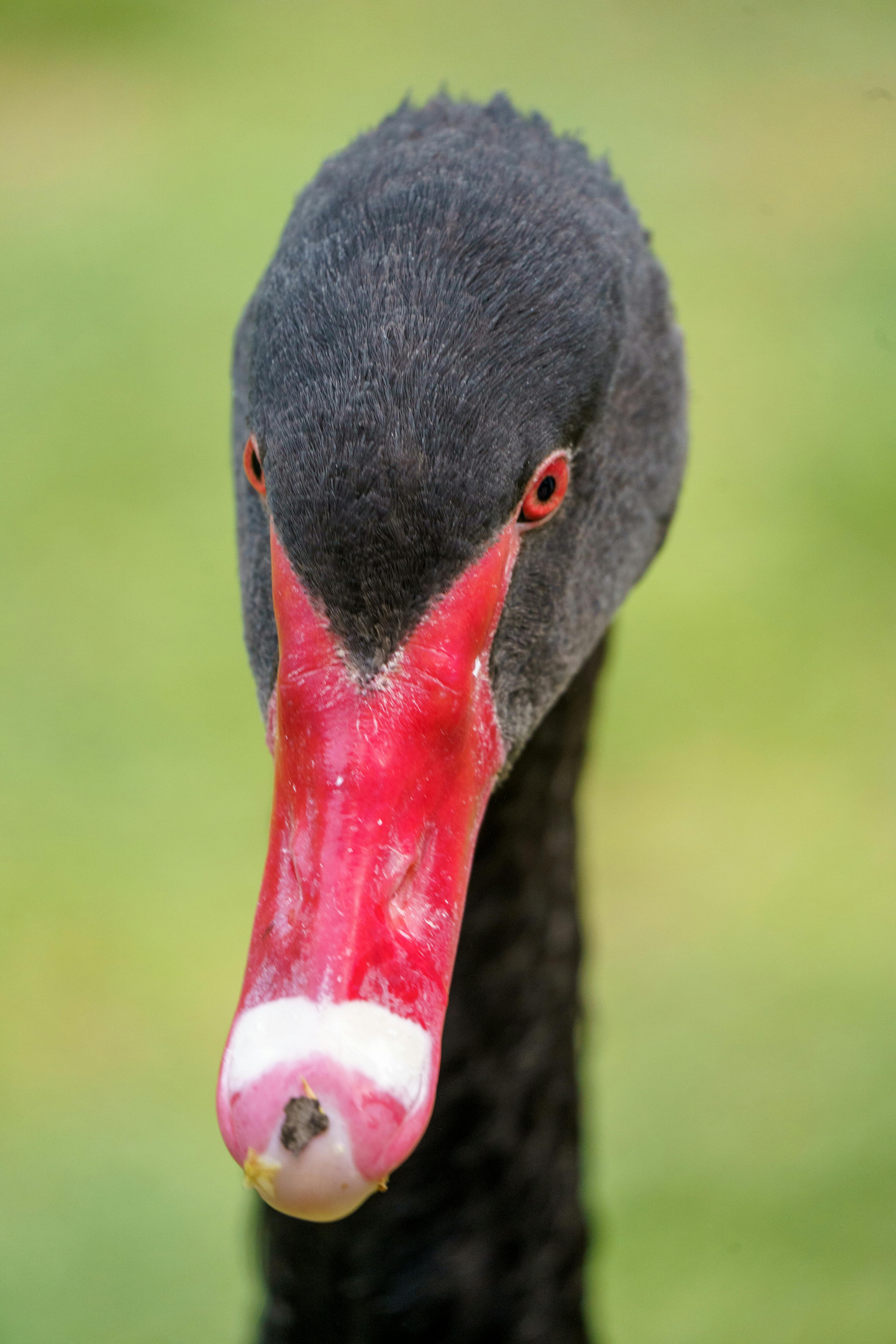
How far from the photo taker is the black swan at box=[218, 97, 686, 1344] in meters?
0.89

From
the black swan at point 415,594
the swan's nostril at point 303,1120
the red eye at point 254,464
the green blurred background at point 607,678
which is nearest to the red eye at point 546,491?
the black swan at point 415,594

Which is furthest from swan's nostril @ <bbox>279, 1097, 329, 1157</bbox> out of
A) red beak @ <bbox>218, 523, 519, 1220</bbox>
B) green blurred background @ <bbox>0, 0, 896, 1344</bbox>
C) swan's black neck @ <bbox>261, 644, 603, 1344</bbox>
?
green blurred background @ <bbox>0, 0, 896, 1344</bbox>

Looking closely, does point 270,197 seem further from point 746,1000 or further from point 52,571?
point 746,1000

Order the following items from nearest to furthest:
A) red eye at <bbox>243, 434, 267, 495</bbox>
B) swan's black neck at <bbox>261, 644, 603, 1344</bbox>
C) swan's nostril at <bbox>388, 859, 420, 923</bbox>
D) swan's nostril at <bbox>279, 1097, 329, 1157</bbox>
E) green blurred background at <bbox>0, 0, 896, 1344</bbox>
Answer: swan's nostril at <bbox>279, 1097, 329, 1157</bbox> → swan's nostril at <bbox>388, 859, 420, 923</bbox> → red eye at <bbox>243, 434, 267, 495</bbox> → swan's black neck at <bbox>261, 644, 603, 1344</bbox> → green blurred background at <bbox>0, 0, 896, 1344</bbox>

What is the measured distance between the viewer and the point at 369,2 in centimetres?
623

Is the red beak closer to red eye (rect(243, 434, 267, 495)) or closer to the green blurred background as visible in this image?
red eye (rect(243, 434, 267, 495))

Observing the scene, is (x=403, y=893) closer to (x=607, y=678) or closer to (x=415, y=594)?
(x=415, y=594)

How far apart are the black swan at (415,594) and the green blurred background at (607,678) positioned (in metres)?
0.51

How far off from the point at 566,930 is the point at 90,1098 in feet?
4.65

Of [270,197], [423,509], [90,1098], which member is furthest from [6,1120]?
[270,197]

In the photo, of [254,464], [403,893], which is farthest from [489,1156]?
[254,464]

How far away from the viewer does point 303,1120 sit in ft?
2.69

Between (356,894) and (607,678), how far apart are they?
3.62 feet

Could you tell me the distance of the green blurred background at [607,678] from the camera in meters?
2.42
